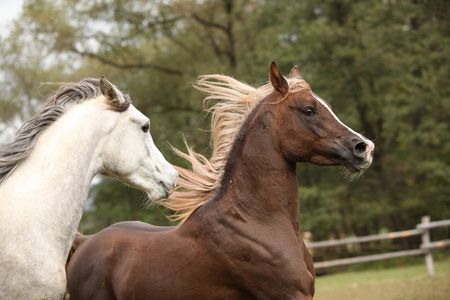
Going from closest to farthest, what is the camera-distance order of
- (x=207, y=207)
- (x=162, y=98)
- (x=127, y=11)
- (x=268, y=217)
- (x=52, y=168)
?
(x=52, y=168) → (x=268, y=217) → (x=207, y=207) → (x=127, y=11) → (x=162, y=98)

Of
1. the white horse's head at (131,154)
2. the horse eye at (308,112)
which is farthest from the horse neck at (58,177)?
the horse eye at (308,112)

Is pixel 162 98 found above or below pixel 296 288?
below

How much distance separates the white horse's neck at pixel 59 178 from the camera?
10.2 ft

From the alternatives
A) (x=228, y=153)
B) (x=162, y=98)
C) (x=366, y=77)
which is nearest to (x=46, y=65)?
(x=162, y=98)

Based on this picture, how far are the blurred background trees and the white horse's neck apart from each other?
15815mm

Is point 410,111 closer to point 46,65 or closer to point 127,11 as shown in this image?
point 127,11

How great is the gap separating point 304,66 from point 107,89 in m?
18.0

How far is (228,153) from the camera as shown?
4.41 metres

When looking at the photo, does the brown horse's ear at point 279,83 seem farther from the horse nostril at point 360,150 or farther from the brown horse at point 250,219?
the horse nostril at point 360,150

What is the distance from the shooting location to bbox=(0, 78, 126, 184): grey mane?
3.21 m

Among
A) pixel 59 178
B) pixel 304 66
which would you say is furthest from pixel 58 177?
pixel 304 66

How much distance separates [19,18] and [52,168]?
21595 mm

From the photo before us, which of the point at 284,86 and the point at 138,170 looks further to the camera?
the point at 284,86

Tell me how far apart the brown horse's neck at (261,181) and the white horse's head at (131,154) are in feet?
2.30
